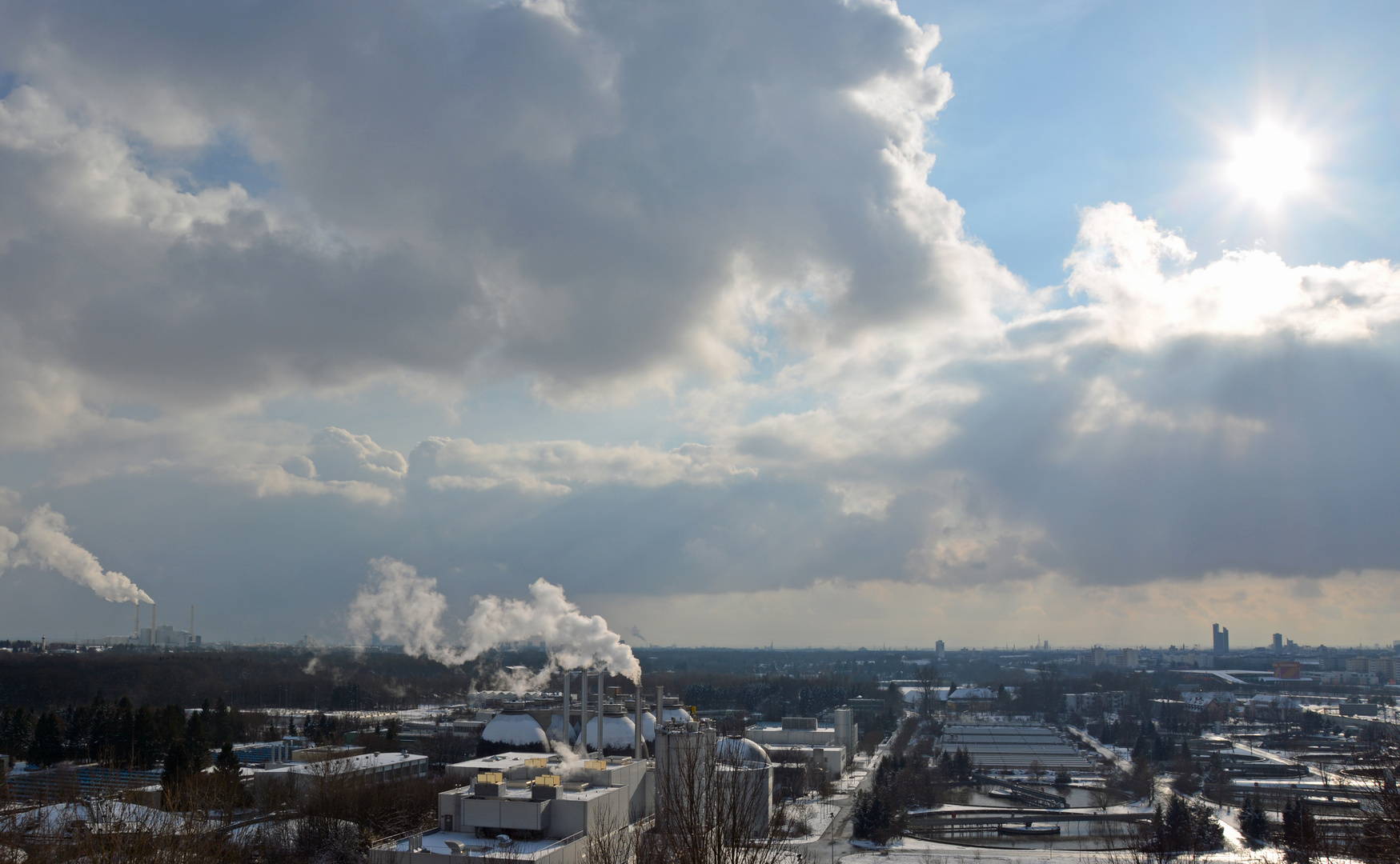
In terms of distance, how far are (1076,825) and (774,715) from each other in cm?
6864

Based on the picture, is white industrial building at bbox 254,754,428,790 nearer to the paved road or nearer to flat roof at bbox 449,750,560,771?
flat roof at bbox 449,750,560,771

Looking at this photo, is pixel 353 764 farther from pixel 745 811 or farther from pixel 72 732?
pixel 745 811

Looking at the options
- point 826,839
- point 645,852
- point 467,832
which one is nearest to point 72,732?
point 467,832

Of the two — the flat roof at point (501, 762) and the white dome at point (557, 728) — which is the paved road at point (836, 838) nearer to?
the flat roof at point (501, 762)

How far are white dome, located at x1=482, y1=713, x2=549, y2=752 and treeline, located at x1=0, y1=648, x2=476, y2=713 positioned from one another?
51.6 meters

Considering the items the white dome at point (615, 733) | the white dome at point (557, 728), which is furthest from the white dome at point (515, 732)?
the white dome at point (615, 733)

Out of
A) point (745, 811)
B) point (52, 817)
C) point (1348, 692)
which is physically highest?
point (745, 811)

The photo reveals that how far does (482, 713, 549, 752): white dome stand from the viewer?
63.6 meters

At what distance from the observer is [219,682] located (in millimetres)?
126188

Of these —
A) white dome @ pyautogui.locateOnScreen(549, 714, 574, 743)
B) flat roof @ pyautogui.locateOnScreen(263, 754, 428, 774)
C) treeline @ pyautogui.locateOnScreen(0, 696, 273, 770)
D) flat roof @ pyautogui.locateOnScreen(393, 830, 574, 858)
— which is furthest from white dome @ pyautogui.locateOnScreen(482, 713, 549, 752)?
flat roof @ pyautogui.locateOnScreen(393, 830, 574, 858)

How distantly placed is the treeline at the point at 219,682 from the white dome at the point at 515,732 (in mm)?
51572

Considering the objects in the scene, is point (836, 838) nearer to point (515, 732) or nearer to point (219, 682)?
point (515, 732)

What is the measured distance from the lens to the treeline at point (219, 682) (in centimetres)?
10875

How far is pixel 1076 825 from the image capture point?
57188mm
